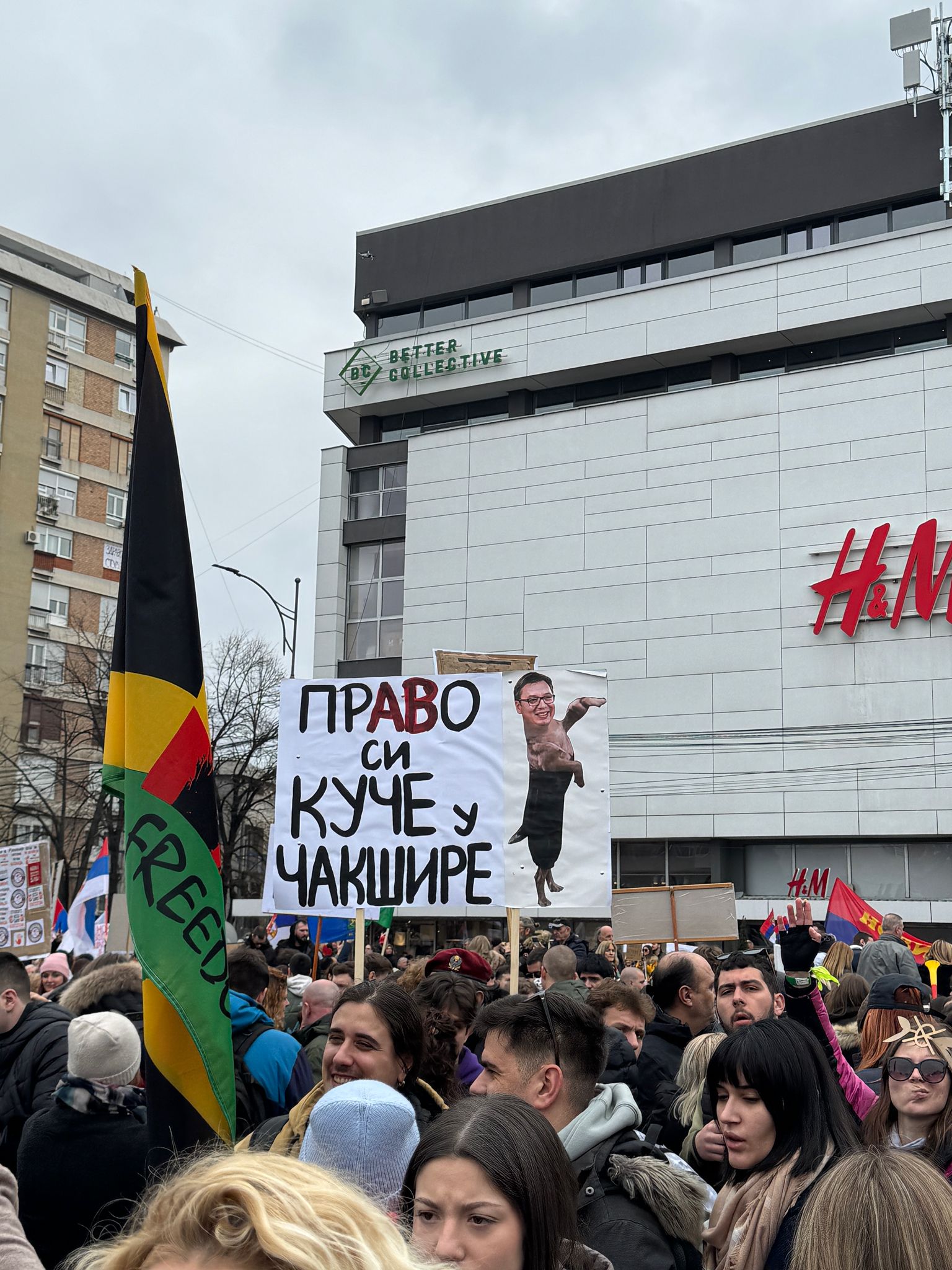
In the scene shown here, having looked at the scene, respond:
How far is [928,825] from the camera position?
113 feet

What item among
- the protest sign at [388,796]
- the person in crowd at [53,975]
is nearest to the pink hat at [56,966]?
the person in crowd at [53,975]

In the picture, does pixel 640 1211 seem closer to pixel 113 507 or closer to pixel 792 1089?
pixel 792 1089

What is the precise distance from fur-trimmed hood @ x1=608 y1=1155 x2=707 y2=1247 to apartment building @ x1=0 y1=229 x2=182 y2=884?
48706mm

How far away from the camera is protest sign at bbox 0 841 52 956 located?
47.5 feet

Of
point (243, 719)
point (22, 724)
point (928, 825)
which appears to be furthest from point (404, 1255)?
point (22, 724)

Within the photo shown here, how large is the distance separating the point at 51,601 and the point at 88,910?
1624 inches

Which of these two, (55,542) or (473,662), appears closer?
(473,662)

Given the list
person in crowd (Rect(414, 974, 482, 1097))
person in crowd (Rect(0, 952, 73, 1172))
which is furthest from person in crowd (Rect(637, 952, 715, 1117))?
person in crowd (Rect(0, 952, 73, 1172))

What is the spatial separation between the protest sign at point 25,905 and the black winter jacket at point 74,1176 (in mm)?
10544

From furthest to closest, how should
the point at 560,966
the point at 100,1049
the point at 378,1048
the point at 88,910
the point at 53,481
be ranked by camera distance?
the point at 53,481 < the point at 88,910 < the point at 560,966 < the point at 100,1049 < the point at 378,1048

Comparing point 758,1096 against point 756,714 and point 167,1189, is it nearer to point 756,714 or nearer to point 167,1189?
point 167,1189

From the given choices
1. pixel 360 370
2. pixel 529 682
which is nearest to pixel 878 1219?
pixel 529 682

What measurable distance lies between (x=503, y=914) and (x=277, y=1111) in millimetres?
32206

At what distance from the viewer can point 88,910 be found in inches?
673
